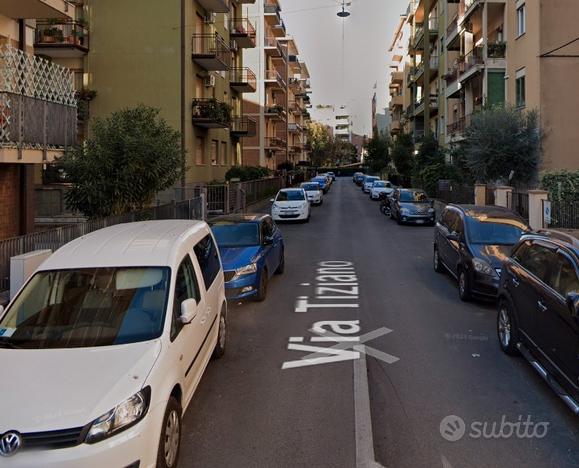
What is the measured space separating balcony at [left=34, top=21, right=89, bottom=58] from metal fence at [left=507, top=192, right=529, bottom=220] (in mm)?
19596

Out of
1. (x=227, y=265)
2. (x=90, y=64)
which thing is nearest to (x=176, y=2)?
(x=90, y=64)

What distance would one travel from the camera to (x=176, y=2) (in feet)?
85.7

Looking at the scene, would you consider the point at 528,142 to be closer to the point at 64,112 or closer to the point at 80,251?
the point at 64,112

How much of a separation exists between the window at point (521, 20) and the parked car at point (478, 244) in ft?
Answer: 55.5

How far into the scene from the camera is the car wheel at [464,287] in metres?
9.73

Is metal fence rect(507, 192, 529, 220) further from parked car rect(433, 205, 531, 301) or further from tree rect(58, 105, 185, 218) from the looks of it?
tree rect(58, 105, 185, 218)

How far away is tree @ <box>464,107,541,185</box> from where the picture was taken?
2291 centimetres

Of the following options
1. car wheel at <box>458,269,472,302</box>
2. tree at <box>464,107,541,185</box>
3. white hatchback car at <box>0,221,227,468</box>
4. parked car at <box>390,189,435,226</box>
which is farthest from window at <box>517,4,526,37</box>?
white hatchback car at <box>0,221,227,468</box>

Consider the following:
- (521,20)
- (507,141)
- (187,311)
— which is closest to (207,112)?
(507,141)

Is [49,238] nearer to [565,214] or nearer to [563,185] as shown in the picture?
[565,214]

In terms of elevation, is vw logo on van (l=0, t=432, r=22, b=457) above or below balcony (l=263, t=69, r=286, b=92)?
below

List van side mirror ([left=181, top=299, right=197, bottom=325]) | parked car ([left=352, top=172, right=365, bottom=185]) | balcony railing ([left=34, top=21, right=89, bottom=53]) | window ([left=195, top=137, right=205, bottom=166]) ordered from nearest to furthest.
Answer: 1. van side mirror ([left=181, top=299, right=197, bottom=325])
2. balcony railing ([left=34, top=21, right=89, bottom=53])
3. window ([left=195, top=137, right=205, bottom=166])
4. parked car ([left=352, top=172, right=365, bottom=185])

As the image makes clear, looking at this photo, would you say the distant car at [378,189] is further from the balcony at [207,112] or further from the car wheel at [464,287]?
the car wheel at [464,287]

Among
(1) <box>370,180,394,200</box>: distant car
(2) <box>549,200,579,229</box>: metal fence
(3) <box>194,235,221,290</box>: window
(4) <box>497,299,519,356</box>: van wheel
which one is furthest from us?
(1) <box>370,180,394,200</box>: distant car
